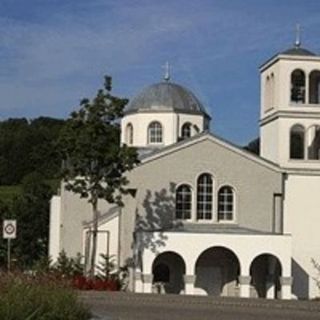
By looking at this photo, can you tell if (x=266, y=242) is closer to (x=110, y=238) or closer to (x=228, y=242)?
(x=228, y=242)

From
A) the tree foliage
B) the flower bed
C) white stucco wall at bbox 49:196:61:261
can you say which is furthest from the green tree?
the tree foliage

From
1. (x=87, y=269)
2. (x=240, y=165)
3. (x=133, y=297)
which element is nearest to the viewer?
(x=133, y=297)

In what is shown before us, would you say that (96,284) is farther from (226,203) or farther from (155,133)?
(155,133)

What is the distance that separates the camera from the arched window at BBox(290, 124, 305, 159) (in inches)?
1959

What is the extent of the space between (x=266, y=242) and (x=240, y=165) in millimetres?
4812

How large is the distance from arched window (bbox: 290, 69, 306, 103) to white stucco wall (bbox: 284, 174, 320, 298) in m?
4.04

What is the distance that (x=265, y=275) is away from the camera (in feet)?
155

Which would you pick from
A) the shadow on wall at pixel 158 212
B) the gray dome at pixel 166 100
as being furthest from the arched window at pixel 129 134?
the shadow on wall at pixel 158 212

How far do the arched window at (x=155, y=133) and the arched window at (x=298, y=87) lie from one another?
9829 mm

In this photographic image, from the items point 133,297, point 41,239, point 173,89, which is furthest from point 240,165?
point 41,239

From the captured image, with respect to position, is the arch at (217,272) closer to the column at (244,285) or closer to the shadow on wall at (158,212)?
the column at (244,285)

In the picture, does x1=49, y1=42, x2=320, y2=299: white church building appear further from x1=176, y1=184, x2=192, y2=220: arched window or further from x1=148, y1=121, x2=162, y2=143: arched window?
x1=148, y1=121, x2=162, y2=143: arched window

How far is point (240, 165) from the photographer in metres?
48.2

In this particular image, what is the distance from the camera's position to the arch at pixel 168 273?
46.4 m
